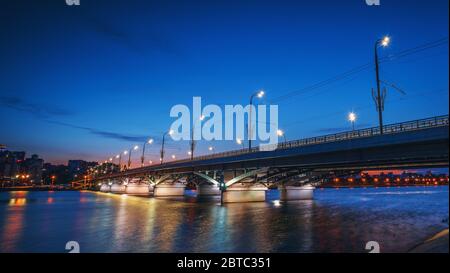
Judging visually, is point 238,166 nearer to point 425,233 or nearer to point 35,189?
point 425,233

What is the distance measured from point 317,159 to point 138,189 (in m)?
111

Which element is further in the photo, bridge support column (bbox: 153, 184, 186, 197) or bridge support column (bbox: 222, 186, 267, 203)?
bridge support column (bbox: 153, 184, 186, 197)

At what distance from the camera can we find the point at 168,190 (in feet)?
317

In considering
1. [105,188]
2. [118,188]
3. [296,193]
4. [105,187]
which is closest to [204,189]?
[296,193]

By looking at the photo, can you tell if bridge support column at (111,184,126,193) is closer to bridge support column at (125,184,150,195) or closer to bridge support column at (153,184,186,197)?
bridge support column at (125,184,150,195)

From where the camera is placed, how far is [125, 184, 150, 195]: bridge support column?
130 metres

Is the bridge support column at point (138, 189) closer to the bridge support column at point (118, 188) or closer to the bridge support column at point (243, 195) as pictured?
the bridge support column at point (118, 188)

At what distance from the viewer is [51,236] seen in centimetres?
2473

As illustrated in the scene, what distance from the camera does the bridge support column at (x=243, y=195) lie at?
192ft

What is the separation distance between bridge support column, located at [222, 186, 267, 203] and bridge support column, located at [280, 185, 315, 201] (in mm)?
9163

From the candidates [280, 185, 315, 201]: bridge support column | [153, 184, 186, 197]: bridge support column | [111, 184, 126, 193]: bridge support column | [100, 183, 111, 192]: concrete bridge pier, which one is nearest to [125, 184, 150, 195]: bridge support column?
[111, 184, 126, 193]: bridge support column

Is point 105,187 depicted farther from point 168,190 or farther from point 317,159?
point 317,159
